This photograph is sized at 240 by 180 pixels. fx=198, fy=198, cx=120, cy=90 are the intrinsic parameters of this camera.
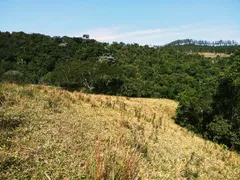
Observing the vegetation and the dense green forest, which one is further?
the dense green forest

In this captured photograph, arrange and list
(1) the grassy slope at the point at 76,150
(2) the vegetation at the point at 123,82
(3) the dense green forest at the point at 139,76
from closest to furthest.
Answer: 1. (1) the grassy slope at the point at 76,150
2. (2) the vegetation at the point at 123,82
3. (3) the dense green forest at the point at 139,76

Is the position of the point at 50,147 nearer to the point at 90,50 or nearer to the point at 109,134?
the point at 109,134

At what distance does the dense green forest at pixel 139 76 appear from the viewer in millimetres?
19250

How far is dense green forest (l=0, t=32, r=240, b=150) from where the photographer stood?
19250mm

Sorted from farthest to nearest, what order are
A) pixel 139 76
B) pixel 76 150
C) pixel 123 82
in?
pixel 139 76 → pixel 123 82 → pixel 76 150

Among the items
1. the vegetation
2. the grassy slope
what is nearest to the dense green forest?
the vegetation

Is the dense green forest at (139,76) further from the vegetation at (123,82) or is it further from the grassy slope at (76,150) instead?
the grassy slope at (76,150)

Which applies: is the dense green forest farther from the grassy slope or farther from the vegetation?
the grassy slope

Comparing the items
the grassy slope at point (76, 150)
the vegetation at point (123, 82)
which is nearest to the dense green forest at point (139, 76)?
the vegetation at point (123, 82)

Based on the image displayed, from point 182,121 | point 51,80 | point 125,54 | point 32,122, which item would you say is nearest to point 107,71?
point 51,80

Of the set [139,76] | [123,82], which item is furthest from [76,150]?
[139,76]

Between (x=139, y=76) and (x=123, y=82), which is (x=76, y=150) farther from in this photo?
(x=139, y=76)

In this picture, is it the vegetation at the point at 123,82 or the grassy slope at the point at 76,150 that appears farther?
the vegetation at the point at 123,82

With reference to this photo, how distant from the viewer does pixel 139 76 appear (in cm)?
5581
